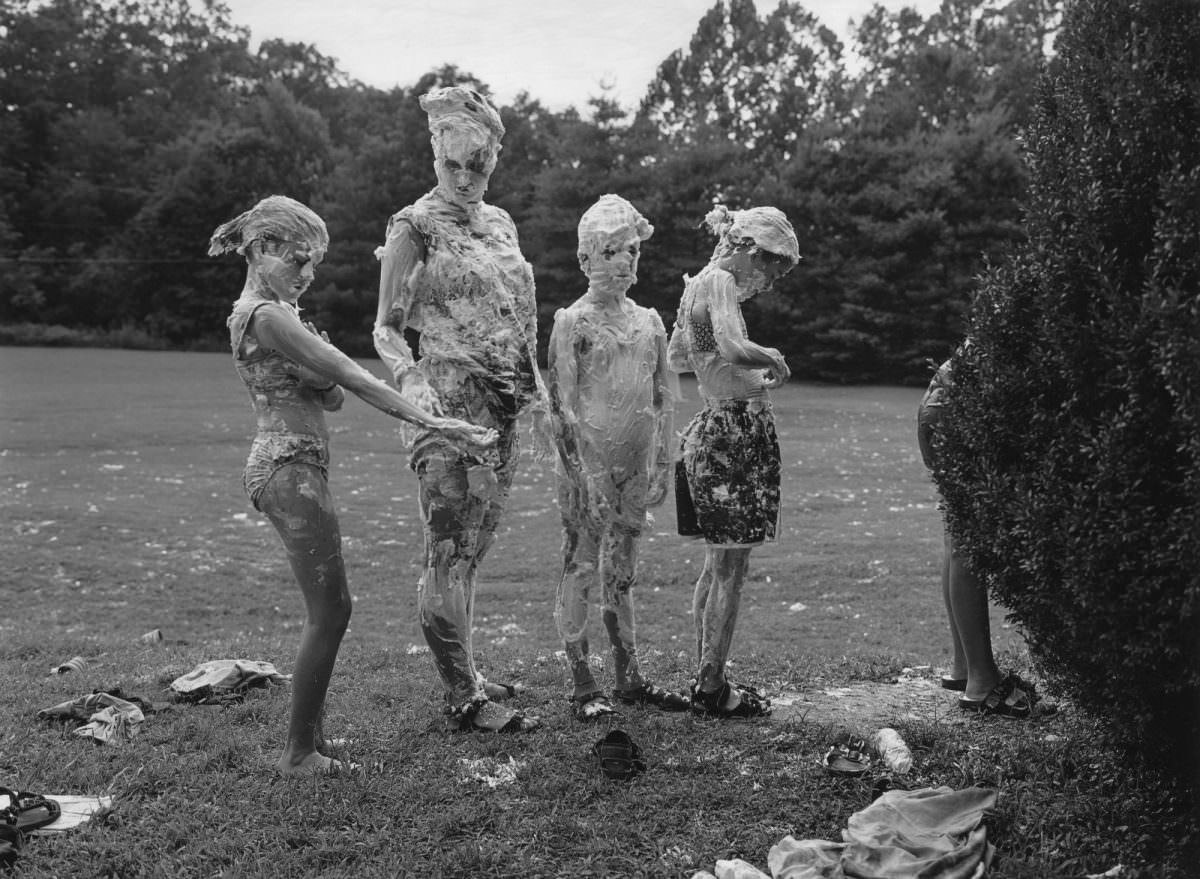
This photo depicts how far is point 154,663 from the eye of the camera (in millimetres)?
6934

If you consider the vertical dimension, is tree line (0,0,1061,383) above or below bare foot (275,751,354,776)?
above

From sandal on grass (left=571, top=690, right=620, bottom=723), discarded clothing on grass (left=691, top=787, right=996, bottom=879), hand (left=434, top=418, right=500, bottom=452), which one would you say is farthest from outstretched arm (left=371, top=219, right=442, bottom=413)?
discarded clothing on grass (left=691, top=787, right=996, bottom=879)

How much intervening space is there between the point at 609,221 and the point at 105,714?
12.1 ft

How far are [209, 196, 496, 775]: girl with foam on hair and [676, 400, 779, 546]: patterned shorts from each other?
1.41 m

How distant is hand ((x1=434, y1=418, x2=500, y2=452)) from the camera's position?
4.32 metres

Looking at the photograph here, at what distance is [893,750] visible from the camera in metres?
4.70

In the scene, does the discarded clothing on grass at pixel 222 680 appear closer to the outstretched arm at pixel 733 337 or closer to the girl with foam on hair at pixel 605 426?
the girl with foam on hair at pixel 605 426

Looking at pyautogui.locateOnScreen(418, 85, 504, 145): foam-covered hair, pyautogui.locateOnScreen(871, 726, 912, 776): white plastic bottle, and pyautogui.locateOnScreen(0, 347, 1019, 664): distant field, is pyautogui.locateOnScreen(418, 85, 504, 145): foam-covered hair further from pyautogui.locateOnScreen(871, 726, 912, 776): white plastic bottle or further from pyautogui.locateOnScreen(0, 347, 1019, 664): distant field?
pyautogui.locateOnScreen(0, 347, 1019, 664): distant field

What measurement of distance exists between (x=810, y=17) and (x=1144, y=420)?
48724mm

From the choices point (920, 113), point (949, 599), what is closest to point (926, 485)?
point (949, 599)

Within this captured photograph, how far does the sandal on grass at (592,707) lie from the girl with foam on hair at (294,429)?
4.56 ft

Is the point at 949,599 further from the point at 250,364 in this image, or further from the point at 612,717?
the point at 250,364

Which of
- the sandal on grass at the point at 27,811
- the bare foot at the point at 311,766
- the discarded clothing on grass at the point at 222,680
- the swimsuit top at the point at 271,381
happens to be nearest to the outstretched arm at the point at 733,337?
the swimsuit top at the point at 271,381

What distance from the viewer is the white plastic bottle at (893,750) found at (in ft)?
15.0
